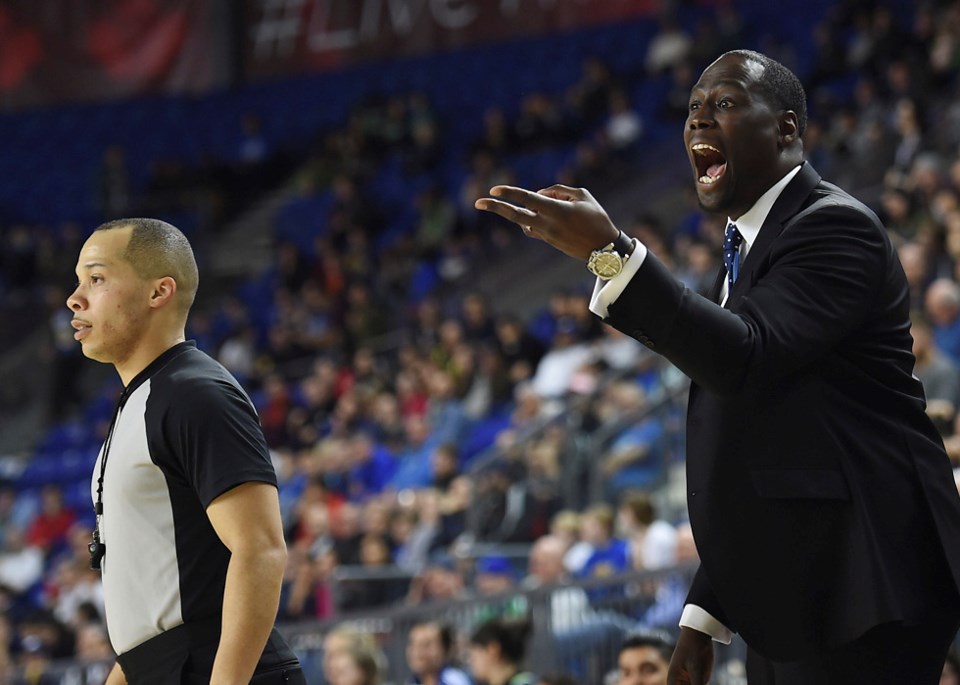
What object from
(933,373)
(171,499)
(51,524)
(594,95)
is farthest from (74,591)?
(171,499)

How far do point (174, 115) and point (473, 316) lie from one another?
915 centimetres

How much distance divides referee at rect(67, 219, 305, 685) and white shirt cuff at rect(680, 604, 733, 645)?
77cm

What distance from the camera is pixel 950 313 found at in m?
7.74

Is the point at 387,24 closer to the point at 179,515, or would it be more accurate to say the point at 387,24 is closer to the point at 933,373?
the point at 933,373

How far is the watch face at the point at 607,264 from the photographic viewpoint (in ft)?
7.38

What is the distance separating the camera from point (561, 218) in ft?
7.39

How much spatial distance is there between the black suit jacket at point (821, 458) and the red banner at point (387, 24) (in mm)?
14457

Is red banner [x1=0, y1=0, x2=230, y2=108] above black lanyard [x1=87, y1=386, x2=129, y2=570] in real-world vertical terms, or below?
above

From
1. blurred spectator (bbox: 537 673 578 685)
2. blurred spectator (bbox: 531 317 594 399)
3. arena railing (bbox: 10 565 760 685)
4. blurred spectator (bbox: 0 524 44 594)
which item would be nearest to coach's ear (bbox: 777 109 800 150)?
blurred spectator (bbox: 537 673 578 685)

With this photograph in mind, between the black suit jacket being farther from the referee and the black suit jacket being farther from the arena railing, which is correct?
the arena railing

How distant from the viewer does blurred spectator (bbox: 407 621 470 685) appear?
638 cm

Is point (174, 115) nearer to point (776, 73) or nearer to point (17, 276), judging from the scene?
point (17, 276)

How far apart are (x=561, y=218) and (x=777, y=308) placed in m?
0.38

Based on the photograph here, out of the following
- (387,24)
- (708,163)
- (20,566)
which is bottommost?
(20,566)
